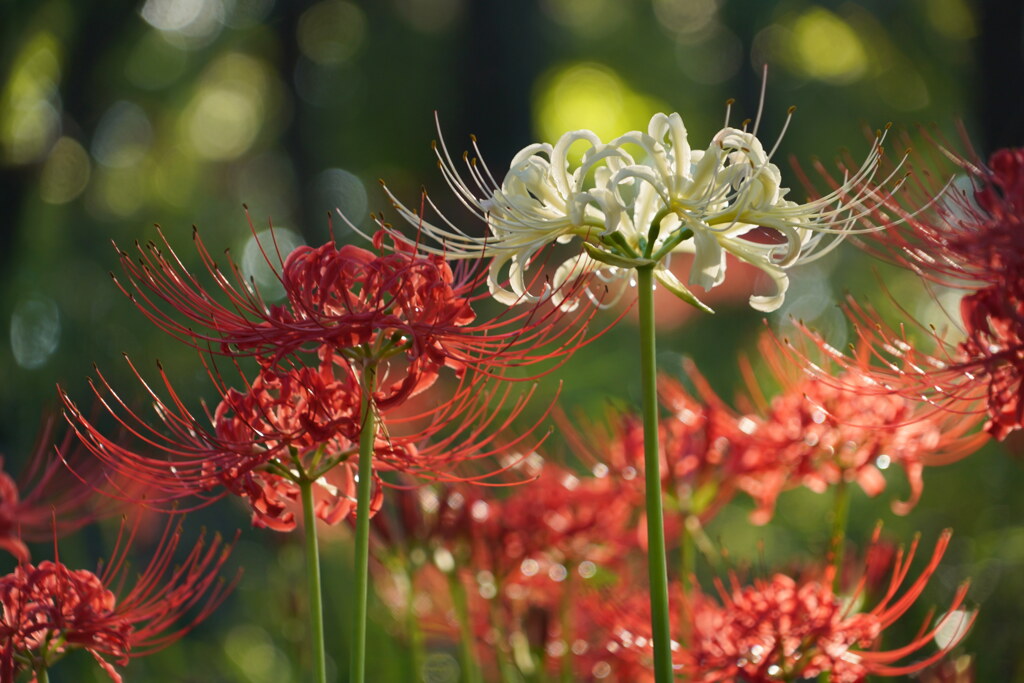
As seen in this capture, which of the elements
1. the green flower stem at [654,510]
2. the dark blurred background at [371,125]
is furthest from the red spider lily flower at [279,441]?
the dark blurred background at [371,125]

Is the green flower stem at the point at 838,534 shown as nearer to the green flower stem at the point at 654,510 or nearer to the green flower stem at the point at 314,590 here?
the green flower stem at the point at 654,510

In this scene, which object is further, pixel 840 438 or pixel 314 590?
pixel 840 438

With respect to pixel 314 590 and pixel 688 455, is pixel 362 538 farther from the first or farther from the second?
pixel 688 455

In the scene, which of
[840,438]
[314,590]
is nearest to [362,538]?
[314,590]

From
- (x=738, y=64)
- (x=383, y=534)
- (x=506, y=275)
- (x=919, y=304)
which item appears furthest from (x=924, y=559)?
(x=738, y=64)

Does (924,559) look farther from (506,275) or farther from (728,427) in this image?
(506,275)

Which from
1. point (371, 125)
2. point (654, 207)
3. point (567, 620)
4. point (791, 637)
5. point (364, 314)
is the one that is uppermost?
point (371, 125)

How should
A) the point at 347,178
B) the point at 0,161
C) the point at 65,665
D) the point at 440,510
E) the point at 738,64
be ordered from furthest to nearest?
the point at 347,178 < the point at 738,64 < the point at 0,161 < the point at 65,665 < the point at 440,510
